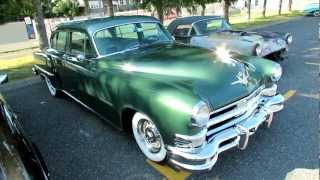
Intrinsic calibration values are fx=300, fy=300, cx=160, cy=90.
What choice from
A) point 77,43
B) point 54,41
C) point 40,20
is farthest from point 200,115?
point 40,20

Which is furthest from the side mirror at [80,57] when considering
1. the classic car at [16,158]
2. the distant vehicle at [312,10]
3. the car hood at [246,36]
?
the distant vehicle at [312,10]

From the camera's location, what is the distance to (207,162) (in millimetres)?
2768

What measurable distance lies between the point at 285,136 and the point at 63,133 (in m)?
3.07

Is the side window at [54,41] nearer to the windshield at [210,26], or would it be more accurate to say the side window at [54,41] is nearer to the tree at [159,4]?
the windshield at [210,26]

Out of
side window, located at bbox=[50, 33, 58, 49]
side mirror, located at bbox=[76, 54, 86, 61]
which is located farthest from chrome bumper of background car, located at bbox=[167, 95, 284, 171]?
side window, located at bbox=[50, 33, 58, 49]

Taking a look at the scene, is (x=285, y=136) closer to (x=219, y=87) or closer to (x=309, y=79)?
(x=219, y=87)

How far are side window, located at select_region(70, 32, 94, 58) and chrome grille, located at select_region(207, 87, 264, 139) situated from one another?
2.04 metres

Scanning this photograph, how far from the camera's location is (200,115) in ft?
8.82

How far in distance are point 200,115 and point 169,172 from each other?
89 cm

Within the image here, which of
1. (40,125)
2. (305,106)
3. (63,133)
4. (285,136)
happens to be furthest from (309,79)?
(40,125)

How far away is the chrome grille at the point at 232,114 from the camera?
9.66ft

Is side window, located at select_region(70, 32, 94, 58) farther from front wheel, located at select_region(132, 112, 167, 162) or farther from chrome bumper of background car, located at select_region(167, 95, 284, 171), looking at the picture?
chrome bumper of background car, located at select_region(167, 95, 284, 171)

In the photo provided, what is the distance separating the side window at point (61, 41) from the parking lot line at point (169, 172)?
2741 mm

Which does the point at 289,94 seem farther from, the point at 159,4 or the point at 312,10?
the point at 312,10
